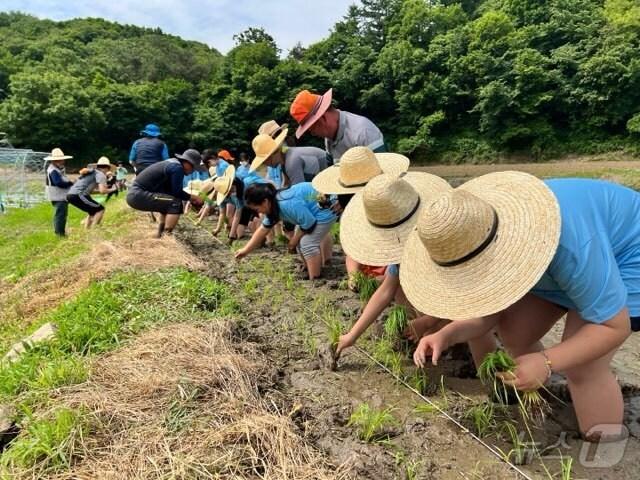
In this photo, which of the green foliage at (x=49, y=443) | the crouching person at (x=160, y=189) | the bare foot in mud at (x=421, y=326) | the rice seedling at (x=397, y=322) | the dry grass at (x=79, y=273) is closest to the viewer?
the green foliage at (x=49, y=443)

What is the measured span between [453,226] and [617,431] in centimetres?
116

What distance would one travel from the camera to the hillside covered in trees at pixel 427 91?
2995 cm

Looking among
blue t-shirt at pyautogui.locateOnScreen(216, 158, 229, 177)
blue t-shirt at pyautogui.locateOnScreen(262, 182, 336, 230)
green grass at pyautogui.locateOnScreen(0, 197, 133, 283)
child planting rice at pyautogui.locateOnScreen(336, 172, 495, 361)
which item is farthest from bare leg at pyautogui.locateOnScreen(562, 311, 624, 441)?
blue t-shirt at pyautogui.locateOnScreen(216, 158, 229, 177)

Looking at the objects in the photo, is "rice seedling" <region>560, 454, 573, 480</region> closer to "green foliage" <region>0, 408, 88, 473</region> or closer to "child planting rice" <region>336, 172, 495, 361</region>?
"child planting rice" <region>336, 172, 495, 361</region>

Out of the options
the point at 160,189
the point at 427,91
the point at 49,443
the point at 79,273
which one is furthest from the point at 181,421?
the point at 427,91

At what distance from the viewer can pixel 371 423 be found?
6.24 ft

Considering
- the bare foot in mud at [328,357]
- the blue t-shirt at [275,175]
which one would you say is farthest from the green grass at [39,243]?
the bare foot in mud at [328,357]

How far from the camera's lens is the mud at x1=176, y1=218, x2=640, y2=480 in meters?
1.71

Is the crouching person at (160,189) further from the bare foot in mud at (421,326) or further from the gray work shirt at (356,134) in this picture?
the bare foot in mud at (421,326)

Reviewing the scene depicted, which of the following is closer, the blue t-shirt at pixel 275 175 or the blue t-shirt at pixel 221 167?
the blue t-shirt at pixel 275 175

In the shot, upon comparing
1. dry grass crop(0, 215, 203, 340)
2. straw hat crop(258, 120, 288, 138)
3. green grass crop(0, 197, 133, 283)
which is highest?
straw hat crop(258, 120, 288, 138)

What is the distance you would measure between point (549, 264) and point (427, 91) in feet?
123

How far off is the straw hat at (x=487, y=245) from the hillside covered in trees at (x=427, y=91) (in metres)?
32.6

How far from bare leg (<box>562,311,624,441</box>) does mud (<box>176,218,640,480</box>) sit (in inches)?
3.6
